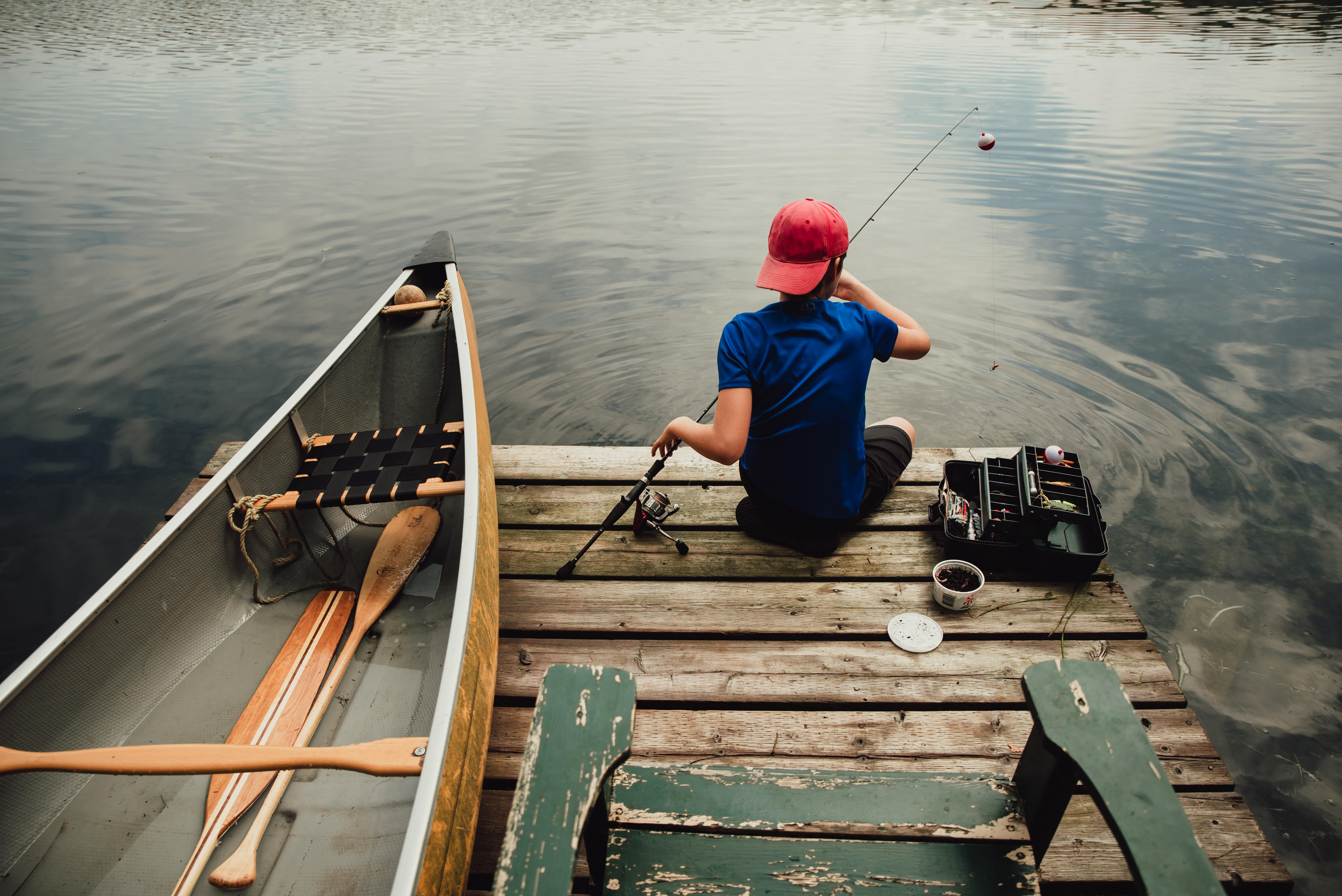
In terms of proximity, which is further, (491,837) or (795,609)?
(795,609)

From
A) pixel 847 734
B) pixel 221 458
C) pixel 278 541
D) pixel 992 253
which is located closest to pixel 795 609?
pixel 847 734

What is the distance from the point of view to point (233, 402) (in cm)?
572

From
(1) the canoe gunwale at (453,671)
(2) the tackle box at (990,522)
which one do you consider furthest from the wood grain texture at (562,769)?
(2) the tackle box at (990,522)

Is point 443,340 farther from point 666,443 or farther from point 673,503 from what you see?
point 666,443

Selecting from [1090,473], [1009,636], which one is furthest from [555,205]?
[1009,636]

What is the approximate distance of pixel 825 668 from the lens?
259 cm

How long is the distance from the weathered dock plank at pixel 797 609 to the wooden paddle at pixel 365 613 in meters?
0.46

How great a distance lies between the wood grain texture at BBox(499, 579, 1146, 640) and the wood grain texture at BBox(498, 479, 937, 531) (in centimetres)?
40

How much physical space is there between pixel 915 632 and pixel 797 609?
455mm

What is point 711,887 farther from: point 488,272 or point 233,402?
point 488,272

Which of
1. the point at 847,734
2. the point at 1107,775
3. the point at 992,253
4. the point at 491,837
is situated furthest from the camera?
the point at 992,253

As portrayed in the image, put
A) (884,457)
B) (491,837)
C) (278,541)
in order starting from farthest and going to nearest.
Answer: (884,457) → (278,541) → (491,837)

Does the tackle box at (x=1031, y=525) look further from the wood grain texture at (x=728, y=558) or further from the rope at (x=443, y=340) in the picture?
the rope at (x=443, y=340)

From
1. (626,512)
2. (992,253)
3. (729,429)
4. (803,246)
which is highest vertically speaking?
(803,246)
